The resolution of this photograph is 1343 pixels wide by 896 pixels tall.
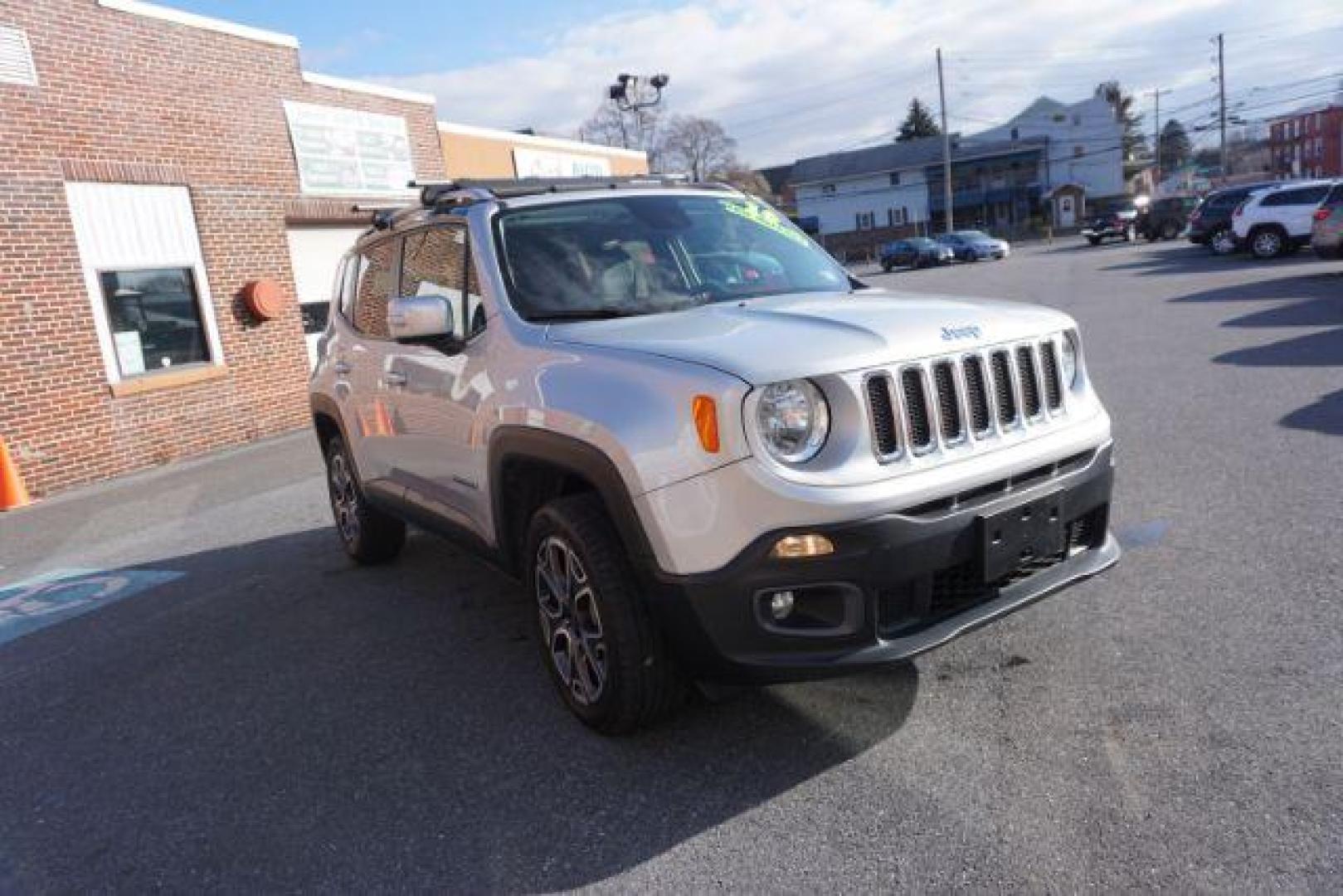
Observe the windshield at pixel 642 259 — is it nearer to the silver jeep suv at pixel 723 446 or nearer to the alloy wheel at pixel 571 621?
the silver jeep suv at pixel 723 446

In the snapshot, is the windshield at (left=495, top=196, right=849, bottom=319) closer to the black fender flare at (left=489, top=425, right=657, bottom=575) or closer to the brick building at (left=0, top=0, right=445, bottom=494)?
the black fender flare at (left=489, top=425, right=657, bottom=575)

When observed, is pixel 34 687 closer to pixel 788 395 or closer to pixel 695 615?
pixel 695 615

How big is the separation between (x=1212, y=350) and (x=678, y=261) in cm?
843

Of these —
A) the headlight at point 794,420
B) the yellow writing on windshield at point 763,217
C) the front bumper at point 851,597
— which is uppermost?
the yellow writing on windshield at point 763,217

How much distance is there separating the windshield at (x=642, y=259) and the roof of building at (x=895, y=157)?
7149 cm

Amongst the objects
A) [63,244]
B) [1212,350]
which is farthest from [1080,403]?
[63,244]

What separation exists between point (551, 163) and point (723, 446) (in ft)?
61.3

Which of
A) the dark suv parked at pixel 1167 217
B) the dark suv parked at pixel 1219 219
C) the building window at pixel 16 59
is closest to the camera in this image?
the building window at pixel 16 59

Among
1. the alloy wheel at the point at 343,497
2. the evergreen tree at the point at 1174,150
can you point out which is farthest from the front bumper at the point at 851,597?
the evergreen tree at the point at 1174,150

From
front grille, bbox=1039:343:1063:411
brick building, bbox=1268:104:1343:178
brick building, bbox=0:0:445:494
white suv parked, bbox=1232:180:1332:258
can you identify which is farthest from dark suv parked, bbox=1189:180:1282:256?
brick building, bbox=1268:104:1343:178

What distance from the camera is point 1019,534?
302 cm

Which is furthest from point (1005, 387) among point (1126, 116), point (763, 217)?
point (1126, 116)

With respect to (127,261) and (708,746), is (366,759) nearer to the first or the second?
(708,746)

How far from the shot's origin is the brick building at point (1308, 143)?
84.8 m
